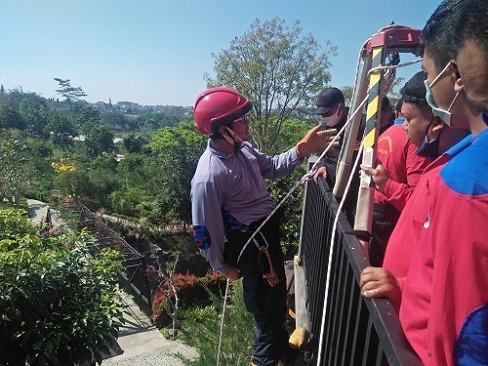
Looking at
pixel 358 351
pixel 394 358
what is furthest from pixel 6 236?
pixel 394 358

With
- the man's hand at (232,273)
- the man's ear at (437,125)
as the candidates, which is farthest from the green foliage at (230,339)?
the man's ear at (437,125)

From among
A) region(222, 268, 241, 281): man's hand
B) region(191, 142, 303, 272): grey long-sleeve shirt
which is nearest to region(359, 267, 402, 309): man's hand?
region(191, 142, 303, 272): grey long-sleeve shirt

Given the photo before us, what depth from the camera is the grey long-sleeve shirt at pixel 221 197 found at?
97.0 inches

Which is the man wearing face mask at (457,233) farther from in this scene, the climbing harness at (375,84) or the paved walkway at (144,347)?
the paved walkway at (144,347)

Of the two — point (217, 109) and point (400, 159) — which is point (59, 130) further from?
point (400, 159)

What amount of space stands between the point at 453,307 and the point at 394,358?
0.23 meters

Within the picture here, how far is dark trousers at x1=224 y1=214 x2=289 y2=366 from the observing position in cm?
268

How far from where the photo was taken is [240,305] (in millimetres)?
4098

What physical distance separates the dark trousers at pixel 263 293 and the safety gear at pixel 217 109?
2.32 feet

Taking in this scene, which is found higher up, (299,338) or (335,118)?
(335,118)

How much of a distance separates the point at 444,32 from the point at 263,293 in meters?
2.11

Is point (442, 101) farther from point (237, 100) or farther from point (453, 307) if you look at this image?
point (237, 100)

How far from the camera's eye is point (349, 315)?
149 cm

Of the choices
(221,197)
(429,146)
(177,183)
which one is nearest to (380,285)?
(429,146)
